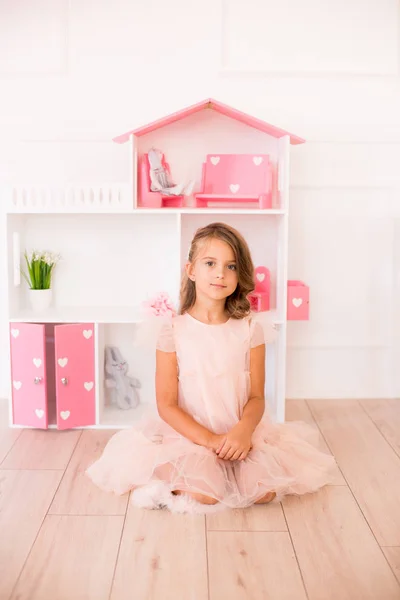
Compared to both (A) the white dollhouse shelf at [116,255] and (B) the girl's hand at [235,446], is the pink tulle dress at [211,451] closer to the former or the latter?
(B) the girl's hand at [235,446]

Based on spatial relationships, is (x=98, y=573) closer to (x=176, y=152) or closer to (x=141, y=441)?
(x=141, y=441)

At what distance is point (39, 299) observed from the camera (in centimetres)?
299

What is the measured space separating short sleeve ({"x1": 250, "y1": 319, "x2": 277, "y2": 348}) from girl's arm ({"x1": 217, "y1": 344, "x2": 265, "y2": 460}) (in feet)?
0.06

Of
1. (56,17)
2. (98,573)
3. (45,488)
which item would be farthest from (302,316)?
(56,17)

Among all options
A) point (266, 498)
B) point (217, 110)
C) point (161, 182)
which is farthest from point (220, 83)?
point (266, 498)

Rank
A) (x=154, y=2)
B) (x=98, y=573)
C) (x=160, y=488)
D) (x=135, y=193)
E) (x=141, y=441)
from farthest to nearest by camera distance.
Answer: (x=154, y=2), (x=135, y=193), (x=141, y=441), (x=160, y=488), (x=98, y=573)

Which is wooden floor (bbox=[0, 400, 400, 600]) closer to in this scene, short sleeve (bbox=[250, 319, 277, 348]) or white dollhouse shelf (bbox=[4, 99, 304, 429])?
white dollhouse shelf (bbox=[4, 99, 304, 429])

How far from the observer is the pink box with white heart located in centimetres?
287

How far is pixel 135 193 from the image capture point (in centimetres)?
281

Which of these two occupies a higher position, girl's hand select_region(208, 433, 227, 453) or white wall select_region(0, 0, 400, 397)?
white wall select_region(0, 0, 400, 397)

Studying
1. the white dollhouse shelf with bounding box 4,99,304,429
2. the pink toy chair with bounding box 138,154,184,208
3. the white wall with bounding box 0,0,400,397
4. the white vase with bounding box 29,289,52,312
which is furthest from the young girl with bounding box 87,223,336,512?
the white wall with bounding box 0,0,400,397

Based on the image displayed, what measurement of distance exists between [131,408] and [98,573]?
4.47ft

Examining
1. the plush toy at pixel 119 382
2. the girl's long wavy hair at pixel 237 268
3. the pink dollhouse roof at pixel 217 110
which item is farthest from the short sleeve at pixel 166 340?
the pink dollhouse roof at pixel 217 110

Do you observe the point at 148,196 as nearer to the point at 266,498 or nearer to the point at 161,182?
the point at 161,182
